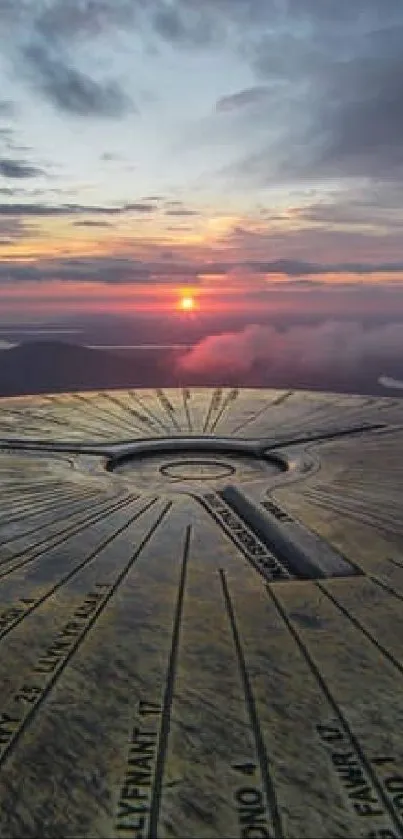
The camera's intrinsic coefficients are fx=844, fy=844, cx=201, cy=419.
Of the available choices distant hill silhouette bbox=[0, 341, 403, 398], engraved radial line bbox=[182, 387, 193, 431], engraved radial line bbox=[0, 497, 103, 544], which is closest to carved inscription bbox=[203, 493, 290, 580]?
engraved radial line bbox=[0, 497, 103, 544]

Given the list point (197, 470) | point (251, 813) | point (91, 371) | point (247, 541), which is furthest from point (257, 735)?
point (91, 371)

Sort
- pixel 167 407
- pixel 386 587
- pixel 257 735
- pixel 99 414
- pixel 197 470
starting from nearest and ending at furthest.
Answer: pixel 257 735 → pixel 386 587 → pixel 197 470 → pixel 99 414 → pixel 167 407

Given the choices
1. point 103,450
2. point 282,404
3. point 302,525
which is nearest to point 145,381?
point 282,404

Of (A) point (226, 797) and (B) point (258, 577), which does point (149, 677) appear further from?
(B) point (258, 577)

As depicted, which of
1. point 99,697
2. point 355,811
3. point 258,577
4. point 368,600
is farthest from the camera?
point 258,577

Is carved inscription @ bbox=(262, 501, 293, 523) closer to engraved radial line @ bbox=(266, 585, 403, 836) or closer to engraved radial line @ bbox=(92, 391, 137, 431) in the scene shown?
engraved radial line @ bbox=(266, 585, 403, 836)

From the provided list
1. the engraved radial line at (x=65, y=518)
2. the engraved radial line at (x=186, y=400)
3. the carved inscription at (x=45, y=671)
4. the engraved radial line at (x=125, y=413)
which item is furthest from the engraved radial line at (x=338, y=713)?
the engraved radial line at (x=186, y=400)

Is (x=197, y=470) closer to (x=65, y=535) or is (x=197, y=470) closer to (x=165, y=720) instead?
(x=65, y=535)
